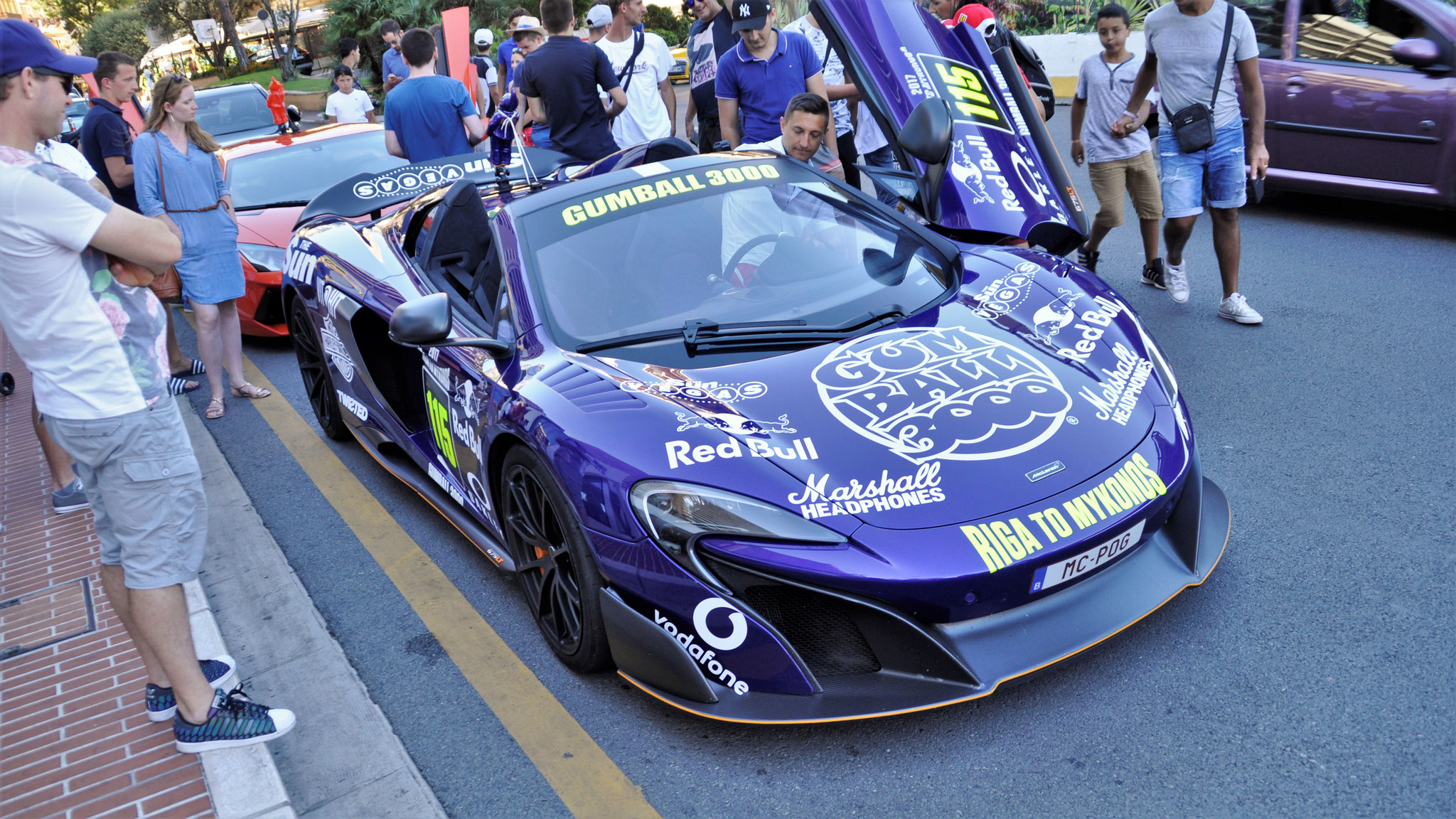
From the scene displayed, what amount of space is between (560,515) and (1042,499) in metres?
1.24

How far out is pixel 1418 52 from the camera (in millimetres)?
6469

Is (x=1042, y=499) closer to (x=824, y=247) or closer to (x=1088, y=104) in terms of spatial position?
(x=824, y=247)

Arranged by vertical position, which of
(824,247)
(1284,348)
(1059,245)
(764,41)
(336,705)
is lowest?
(1284,348)

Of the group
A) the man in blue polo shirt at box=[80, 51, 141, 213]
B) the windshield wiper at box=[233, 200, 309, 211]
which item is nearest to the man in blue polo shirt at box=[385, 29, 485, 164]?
the windshield wiper at box=[233, 200, 309, 211]

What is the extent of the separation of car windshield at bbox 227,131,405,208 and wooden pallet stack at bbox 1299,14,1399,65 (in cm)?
614

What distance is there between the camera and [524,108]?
7586 mm

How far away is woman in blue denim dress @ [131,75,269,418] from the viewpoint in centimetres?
554

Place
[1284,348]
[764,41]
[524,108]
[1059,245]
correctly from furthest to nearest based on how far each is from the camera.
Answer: [524,108], [764,41], [1284,348], [1059,245]

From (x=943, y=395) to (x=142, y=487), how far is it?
6.80 feet

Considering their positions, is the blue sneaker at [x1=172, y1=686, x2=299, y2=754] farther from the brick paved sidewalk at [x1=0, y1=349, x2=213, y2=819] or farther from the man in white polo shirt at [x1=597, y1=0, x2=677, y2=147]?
the man in white polo shirt at [x1=597, y1=0, x2=677, y2=147]

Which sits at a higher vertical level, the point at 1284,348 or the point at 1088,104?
the point at 1088,104

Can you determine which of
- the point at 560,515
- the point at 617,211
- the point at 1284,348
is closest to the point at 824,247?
the point at 617,211

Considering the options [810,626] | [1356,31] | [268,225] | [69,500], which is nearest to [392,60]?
[268,225]

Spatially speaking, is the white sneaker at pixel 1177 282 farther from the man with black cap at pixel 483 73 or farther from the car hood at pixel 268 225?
the man with black cap at pixel 483 73
